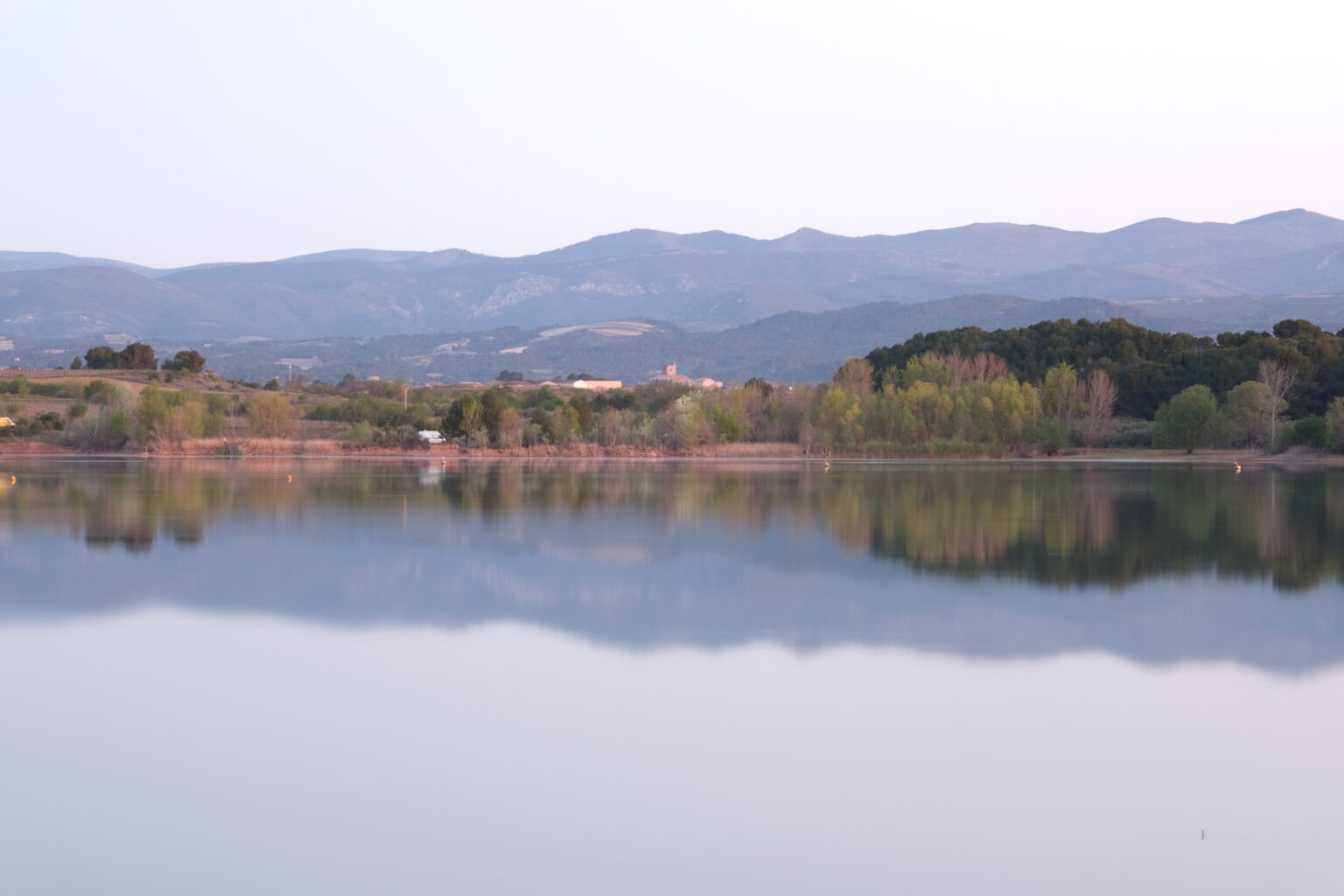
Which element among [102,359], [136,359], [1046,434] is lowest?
[1046,434]

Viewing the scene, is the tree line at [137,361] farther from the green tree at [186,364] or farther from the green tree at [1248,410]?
the green tree at [1248,410]

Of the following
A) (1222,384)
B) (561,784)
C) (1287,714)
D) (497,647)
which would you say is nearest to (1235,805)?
(1287,714)

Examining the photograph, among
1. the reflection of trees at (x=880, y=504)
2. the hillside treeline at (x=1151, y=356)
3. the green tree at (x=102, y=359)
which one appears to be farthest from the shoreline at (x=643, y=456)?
the green tree at (x=102, y=359)

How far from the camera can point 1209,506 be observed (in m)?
28.3

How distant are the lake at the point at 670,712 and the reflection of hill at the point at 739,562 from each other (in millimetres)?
97

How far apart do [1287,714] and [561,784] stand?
5.41 meters

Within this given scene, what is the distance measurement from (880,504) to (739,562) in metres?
10.1

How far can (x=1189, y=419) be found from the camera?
182 ft

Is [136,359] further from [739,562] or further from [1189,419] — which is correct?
→ [739,562]

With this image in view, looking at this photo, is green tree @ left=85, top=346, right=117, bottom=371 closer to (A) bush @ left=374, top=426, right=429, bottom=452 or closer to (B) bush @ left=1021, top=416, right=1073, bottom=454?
(A) bush @ left=374, top=426, right=429, bottom=452

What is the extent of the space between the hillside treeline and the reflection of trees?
48.9ft

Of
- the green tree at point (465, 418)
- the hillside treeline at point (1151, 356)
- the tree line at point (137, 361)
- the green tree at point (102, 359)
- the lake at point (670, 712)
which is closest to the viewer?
the lake at point (670, 712)

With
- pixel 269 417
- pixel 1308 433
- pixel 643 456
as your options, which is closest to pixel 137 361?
pixel 269 417

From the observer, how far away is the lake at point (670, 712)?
7.32 metres
